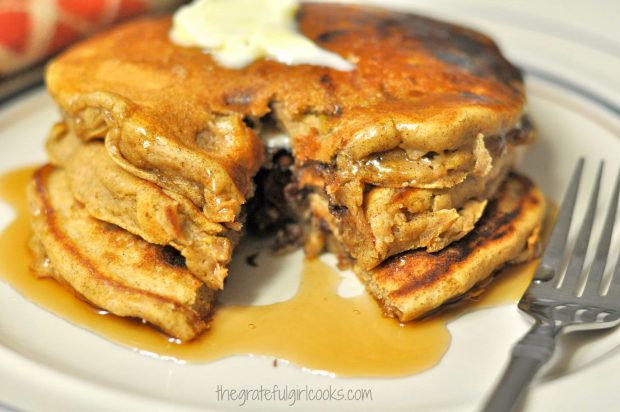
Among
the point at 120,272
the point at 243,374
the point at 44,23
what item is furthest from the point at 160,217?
the point at 44,23

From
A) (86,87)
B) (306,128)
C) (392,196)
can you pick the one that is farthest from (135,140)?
(392,196)

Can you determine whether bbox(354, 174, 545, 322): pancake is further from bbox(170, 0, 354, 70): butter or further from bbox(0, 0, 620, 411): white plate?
bbox(170, 0, 354, 70): butter

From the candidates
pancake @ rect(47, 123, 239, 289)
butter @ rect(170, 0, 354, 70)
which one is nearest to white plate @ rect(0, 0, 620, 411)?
pancake @ rect(47, 123, 239, 289)

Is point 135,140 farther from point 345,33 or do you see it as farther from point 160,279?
point 345,33

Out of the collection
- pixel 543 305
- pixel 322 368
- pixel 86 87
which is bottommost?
pixel 322 368

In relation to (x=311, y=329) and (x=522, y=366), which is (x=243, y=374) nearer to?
(x=311, y=329)
